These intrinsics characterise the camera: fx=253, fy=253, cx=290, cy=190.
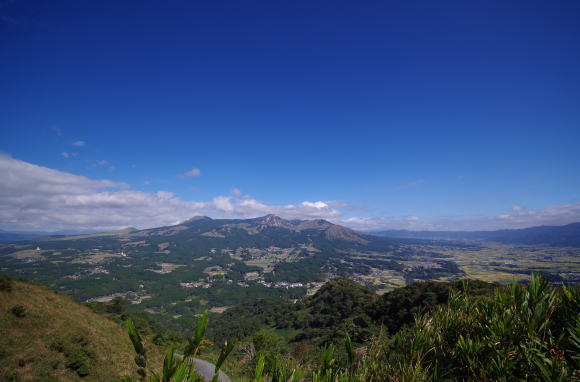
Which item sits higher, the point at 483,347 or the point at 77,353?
the point at 483,347

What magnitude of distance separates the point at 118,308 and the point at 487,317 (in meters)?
67.6

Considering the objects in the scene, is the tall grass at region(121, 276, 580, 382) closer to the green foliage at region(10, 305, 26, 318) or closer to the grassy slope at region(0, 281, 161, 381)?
the grassy slope at region(0, 281, 161, 381)

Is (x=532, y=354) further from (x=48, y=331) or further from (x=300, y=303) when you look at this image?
(x=300, y=303)

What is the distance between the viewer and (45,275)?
182625mm

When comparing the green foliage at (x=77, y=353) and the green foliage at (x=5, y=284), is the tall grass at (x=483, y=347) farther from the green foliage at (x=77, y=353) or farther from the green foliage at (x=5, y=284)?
the green foliage at (x=5, y=284)

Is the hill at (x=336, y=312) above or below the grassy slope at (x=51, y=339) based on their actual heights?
below

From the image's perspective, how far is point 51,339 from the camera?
2375cm

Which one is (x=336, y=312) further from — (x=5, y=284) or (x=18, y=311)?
(x=5, y=284)

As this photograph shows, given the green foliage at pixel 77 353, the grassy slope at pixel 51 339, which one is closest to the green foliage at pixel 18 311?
the grassy slope at pixel 51 339

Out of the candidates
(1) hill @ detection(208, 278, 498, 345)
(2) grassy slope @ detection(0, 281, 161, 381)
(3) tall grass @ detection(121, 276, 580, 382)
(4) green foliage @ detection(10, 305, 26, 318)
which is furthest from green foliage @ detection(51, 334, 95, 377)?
(1) hill @ detection(208, 278, 498, 345)

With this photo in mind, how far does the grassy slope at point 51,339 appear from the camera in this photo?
1998cm

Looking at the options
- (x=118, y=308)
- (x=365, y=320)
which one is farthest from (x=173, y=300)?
(x=365, y=320)

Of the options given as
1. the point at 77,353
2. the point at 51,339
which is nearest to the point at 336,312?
the point at 77,353

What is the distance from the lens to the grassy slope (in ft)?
65.6
